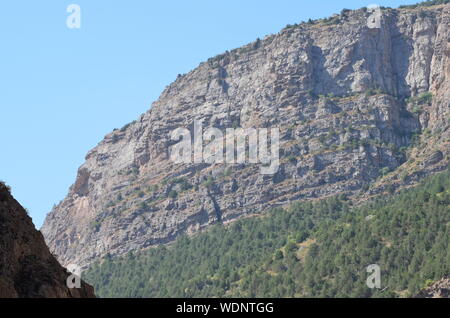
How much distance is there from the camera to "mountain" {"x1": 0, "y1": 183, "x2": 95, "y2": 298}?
41969 millimetres

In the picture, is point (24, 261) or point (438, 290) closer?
point (24, 261)

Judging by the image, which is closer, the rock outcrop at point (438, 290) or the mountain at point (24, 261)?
the mountain at point (24, 261)

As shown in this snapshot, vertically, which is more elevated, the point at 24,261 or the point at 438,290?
the point at 24,261

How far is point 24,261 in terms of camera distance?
4375 cm

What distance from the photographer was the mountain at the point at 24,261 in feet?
138

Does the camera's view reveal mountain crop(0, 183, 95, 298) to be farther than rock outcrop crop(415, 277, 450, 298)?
No
